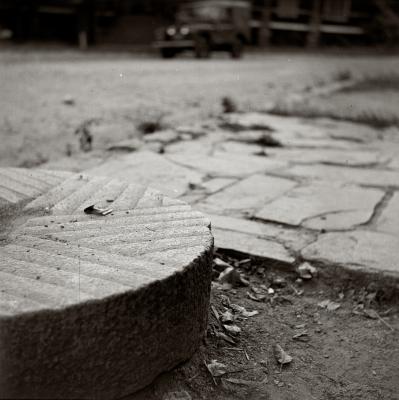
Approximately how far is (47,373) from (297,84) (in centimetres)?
799

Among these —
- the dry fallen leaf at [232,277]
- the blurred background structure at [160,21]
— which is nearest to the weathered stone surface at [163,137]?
the dry fallen leaf at [232,277]

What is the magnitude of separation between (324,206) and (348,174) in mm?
690

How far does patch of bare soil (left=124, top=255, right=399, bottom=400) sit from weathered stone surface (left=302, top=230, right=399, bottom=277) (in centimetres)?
11

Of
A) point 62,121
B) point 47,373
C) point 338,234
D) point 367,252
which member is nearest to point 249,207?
point 338,234

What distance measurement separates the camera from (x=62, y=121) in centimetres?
471

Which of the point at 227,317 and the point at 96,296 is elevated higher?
the point at 96,296

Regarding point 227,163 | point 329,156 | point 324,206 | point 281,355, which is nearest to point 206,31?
point 329,156

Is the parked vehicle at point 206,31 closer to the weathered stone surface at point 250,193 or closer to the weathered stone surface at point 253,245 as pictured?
the weathered stone surface at point 250,193

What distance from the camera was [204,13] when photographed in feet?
47.6

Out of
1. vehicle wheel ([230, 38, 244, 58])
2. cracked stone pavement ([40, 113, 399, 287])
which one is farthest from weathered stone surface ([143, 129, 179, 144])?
vehicle wheel ([230, 38, 244, 58])

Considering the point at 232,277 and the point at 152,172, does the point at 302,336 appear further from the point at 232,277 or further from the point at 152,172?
the point at 152,172

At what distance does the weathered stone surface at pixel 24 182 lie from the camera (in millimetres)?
1735

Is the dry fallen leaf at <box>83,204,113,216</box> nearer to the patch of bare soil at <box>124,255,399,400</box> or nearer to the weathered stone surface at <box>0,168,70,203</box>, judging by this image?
the weathered stone surface at <box>0,168,70,203</box>

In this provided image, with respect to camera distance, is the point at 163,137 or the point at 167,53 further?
the point at 167,53
